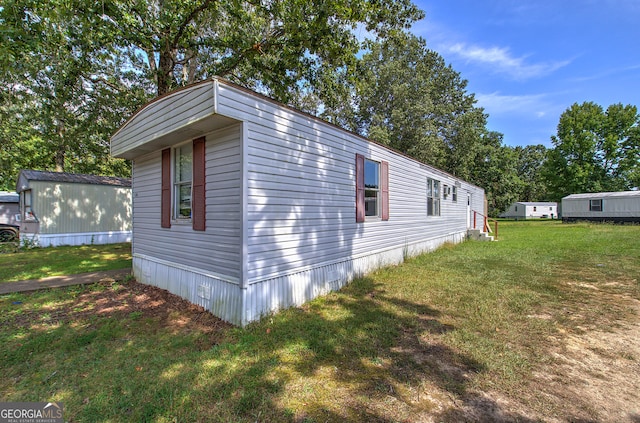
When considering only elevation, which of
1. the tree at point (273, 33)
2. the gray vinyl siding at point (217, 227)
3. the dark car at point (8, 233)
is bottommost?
the dark car at point (8, 233)

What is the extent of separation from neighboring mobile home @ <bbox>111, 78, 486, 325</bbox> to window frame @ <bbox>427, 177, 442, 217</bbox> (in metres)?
3.88

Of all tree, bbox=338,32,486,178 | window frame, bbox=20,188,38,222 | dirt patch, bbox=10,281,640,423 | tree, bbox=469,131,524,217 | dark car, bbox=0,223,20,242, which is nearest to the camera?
dirt patch, bbox=10,281,640,423

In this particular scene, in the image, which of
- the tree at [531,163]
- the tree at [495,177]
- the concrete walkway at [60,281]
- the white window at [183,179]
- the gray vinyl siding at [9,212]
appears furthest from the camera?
the tree at [531,163]

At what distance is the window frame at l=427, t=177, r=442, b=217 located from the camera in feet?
34.1

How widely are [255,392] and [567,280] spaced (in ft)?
23.3

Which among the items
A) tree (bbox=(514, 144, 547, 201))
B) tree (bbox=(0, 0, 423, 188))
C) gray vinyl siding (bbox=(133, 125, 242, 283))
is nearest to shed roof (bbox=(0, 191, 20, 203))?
tree (bbox=(0, 0, 423, 188))

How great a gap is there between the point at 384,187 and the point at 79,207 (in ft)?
42.7

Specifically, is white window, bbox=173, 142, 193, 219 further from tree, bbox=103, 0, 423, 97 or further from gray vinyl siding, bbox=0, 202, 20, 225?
gray vinyl siding, bbox=0, 202, 20, 225

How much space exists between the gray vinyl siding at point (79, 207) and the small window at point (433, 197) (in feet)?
44.2

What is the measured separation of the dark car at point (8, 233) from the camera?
12.9m

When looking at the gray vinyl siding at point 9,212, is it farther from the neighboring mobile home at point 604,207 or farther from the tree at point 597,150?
the tree at point 597,150

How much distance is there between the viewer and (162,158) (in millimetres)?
5531

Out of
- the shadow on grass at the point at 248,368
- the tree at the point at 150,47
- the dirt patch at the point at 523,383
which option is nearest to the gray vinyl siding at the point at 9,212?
the tree at the point at 150,47

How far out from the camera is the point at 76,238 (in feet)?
40.2
